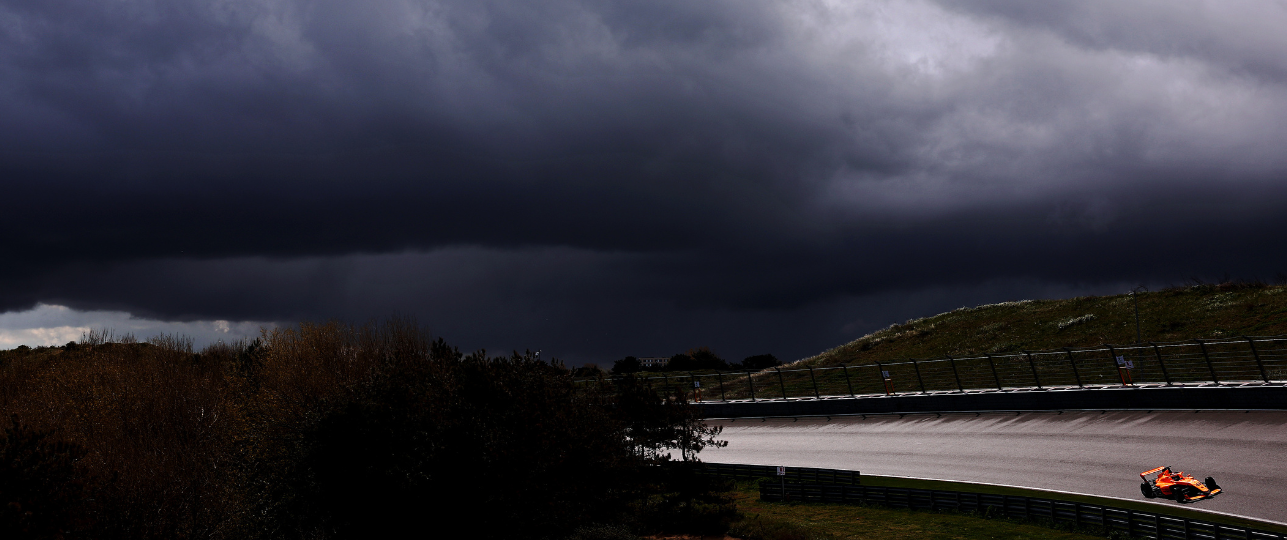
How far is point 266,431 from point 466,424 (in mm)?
11001

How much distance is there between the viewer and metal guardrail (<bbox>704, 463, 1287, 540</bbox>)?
2061 centimetres

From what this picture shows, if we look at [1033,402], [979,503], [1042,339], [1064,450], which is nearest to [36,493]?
[979,503]

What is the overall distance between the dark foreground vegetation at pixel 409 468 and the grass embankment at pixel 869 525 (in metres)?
1.81

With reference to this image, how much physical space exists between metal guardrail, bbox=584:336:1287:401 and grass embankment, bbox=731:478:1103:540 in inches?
274

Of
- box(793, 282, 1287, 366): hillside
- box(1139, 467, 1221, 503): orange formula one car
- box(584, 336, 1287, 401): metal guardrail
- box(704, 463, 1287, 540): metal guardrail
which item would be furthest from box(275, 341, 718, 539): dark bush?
box(793, 282, 1287, 366): hillside

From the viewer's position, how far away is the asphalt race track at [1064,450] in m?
26.6

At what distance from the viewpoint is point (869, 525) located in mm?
27250

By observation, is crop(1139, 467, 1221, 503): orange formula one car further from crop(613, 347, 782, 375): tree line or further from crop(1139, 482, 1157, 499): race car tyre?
crop(613, 347, 782, 375): tree line

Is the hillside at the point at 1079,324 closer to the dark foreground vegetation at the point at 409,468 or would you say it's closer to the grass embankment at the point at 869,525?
the grass embankment at the point at 869,525

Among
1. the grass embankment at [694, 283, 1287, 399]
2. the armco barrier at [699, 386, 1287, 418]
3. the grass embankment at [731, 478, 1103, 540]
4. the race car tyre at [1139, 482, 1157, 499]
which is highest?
the grass embankment at [694, 283, 1287, 399]

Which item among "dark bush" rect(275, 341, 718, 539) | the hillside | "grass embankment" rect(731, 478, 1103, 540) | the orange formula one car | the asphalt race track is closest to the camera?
"grass embankment" rect(731, 478, 1103, 540)

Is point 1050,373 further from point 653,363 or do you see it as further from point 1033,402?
point 653,363

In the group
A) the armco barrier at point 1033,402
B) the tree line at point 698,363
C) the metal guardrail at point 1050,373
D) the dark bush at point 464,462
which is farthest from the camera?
the tree line at point 698,363

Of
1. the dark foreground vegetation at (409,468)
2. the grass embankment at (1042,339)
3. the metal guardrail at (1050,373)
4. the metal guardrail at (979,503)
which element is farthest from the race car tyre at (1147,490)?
the grass embankment at (1042,339)
